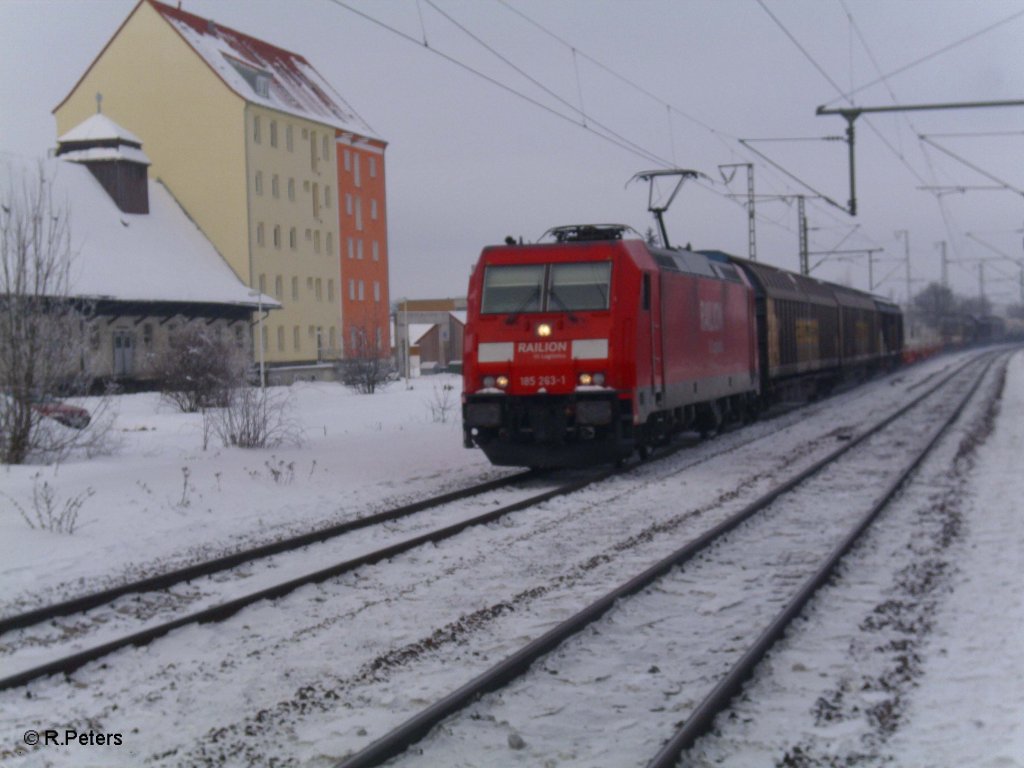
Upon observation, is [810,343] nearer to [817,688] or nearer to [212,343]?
[212,343]

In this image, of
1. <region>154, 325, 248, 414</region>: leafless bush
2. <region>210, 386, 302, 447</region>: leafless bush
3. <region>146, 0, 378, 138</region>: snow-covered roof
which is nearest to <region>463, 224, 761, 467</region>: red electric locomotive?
<region>210, 386, 302, 447</region>: leafless bush

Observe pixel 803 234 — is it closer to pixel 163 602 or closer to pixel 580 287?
pixel 580 287

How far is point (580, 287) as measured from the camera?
15.2 meters

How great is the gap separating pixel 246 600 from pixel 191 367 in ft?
72.1

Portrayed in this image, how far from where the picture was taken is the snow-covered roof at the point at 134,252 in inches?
1630

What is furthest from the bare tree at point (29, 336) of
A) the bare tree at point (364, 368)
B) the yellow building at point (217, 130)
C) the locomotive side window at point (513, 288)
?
the yellow building at point (217, 130)

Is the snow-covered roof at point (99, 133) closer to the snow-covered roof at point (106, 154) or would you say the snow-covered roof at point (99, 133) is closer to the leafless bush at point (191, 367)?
the snow-covered roof at point (106, 154)

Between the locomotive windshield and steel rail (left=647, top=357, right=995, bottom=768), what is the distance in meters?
4.76

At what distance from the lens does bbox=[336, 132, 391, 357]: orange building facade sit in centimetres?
6544

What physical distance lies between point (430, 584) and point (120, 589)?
7.45 ft

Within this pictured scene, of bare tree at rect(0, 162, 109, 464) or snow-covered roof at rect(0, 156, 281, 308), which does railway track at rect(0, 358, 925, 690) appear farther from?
snow-covered roof at rect(0, 156, 281, 308)

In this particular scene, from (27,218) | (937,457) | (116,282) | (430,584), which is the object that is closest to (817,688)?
(430,584)

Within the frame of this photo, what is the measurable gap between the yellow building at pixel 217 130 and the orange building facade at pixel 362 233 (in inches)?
230

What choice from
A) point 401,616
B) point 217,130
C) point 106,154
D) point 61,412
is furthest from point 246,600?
point 217,130
